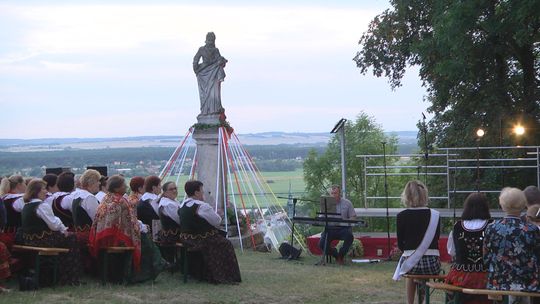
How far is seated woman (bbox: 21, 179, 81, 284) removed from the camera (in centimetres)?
1016

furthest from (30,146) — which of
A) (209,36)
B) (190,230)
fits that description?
(190,230)

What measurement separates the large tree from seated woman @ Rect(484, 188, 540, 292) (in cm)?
1118

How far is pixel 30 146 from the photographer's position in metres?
31.9

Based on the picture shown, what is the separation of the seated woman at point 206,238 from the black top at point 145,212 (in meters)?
0.68

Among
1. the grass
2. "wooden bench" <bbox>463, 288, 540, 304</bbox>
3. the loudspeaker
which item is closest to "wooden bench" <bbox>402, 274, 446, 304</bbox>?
"wooden bench" <bbox>463, 288, 540, 304</bbox>

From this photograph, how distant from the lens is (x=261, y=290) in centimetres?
1088

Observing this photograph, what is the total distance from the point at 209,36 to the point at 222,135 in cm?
209

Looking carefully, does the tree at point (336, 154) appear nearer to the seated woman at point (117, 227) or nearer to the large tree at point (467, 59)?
the large tree at point (467, 59)

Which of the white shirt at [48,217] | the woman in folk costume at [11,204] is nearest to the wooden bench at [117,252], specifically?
the white shirt at [48,217]

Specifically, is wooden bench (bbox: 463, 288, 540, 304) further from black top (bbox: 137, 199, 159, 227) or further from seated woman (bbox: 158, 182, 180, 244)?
black top (bbox: 137, 199, 159, 227)

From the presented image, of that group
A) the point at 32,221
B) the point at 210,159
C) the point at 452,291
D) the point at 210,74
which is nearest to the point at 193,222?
the point at 32,221

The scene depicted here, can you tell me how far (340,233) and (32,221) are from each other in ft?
19.0

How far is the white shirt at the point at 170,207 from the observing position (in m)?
11.8

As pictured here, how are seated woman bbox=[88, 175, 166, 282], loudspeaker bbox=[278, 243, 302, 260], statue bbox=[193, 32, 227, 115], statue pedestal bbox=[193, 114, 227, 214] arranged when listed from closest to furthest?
seated woman bbox=[88, 175, 166, 282]
loudspeaker bbox=[278, 243, 302, 260]
statue pedestal bbox=[193, 114, 227, 214]
statue bbox=[193, 32, 227, 115]
